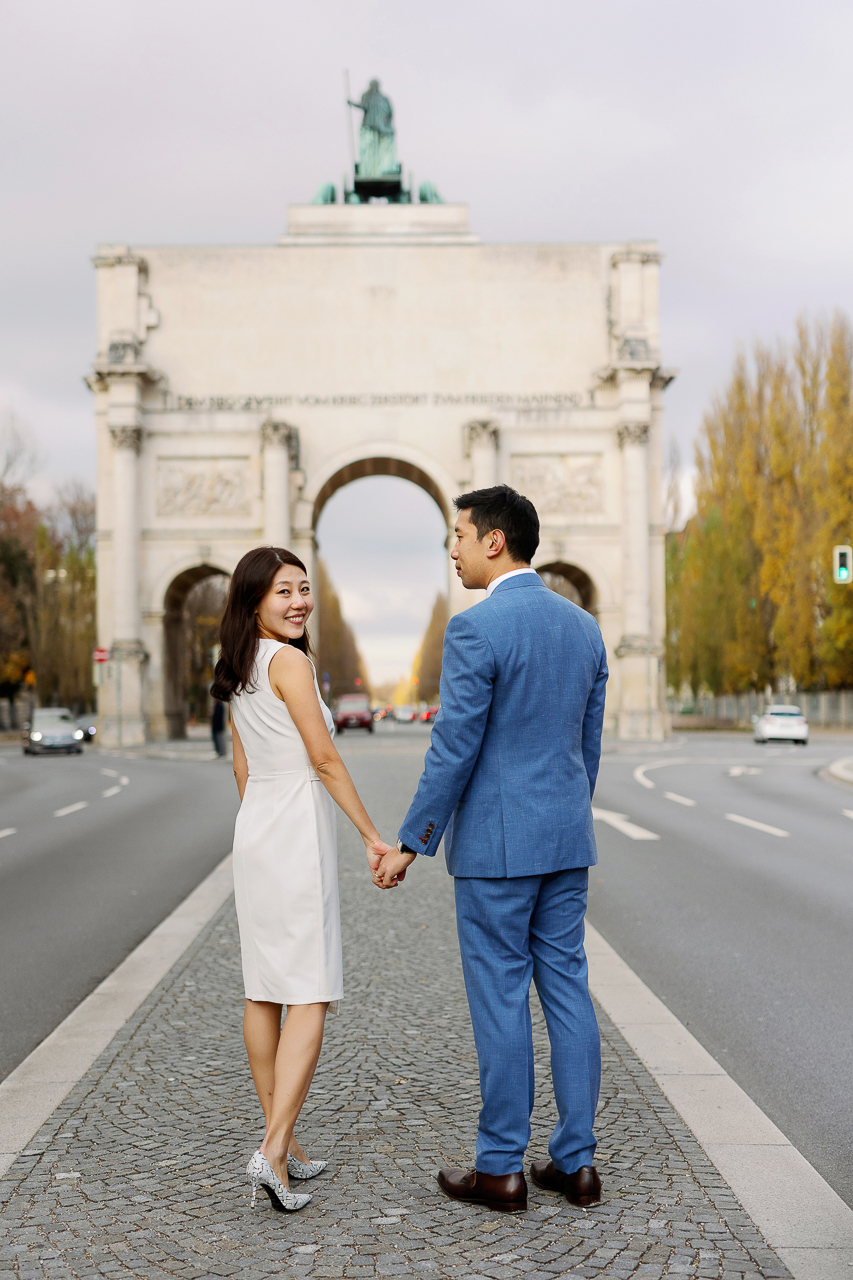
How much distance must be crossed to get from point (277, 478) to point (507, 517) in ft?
134

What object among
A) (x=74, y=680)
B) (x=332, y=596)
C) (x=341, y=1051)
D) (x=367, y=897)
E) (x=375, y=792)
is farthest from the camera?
(x=332, y=596)

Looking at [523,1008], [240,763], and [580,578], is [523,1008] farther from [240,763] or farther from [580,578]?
[580,578]

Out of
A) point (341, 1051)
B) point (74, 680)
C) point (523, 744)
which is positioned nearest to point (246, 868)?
point (523, 744)

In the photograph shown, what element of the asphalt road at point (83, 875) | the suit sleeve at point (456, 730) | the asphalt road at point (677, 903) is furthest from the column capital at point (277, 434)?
the suit sleeve at point (456, 730)

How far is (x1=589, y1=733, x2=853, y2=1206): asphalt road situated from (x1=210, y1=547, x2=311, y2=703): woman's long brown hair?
93.7 inches

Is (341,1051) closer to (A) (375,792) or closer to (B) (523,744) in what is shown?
(B) (523,744)

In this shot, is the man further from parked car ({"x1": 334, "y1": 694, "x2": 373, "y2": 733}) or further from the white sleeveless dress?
parked car ({"x1": 334, "y1": 694, "x2": 373, "y2": 733})

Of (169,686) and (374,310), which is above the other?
(374,310)

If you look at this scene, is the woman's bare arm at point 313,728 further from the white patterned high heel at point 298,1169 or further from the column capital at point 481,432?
the column capital at point 481,432

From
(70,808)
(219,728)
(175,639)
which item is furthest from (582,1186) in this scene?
(175,639)

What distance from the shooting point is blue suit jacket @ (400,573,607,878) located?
3738 millimetres

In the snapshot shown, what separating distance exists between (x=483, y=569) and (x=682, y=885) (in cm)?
696

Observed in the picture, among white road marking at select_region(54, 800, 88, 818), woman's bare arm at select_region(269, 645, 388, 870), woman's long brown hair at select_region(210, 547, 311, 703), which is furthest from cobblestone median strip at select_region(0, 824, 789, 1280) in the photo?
white road marking at select_region(54, 800, 88, 818)

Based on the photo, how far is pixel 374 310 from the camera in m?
46.5
